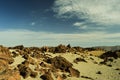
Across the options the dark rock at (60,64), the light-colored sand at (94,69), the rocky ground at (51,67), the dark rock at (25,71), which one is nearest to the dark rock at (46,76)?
the rocky ground at (51,67)

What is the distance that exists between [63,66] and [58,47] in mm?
17617

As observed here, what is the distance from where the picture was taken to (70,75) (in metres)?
36.7

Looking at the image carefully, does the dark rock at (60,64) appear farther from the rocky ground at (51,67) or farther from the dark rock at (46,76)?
the dark rock at (46,76)

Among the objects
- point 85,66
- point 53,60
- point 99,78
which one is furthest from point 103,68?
point 53,60

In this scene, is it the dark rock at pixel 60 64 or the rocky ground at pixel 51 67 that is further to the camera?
the dark rock at pixel 60 64

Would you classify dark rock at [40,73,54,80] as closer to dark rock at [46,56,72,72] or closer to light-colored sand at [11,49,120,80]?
light-colored sand at [11,49,120,80]

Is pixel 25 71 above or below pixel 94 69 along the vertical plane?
above

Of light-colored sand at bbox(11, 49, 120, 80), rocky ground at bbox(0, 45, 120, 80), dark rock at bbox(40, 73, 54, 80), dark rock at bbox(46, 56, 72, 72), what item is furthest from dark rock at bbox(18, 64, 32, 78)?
dark rock at bbox(46, 56, 72, 72)

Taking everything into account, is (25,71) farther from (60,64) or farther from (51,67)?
(60,64)

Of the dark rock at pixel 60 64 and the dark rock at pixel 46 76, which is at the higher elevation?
the dark rock at pixel 60 64

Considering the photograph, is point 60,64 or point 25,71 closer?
point 25,71

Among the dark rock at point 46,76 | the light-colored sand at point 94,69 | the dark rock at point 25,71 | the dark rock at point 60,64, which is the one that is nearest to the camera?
the dark rock at point 25,71

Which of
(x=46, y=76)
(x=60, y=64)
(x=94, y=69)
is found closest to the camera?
(x=46, y=76)

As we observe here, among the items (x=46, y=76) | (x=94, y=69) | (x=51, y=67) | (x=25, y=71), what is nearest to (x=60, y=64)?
(x=51, y=67)
